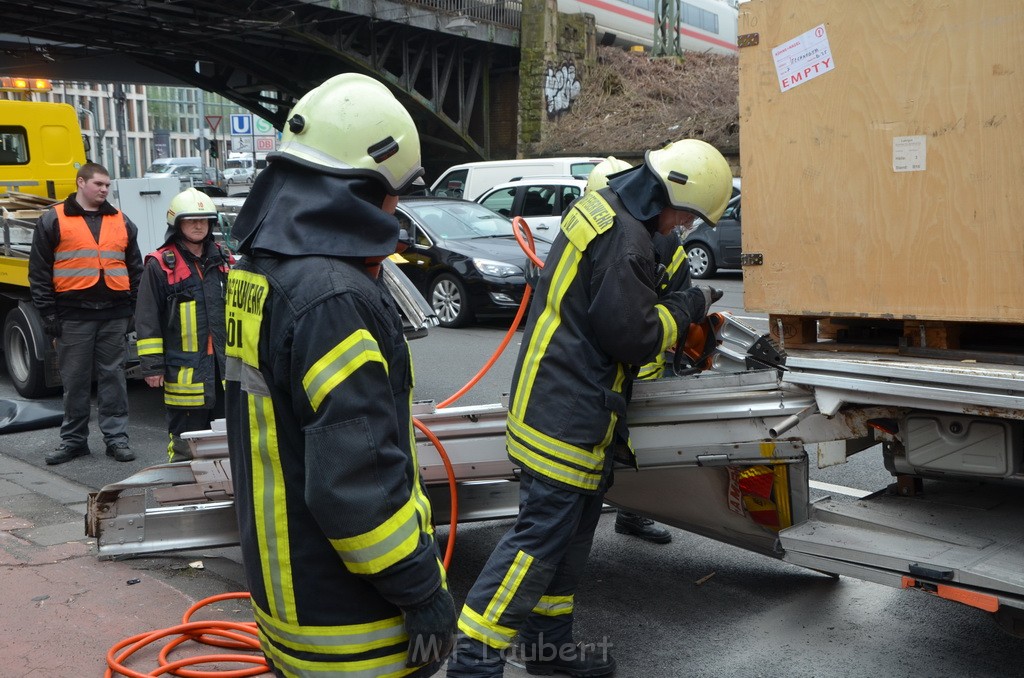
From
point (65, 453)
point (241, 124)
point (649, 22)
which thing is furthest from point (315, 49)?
point (65, 453)

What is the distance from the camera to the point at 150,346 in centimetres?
566

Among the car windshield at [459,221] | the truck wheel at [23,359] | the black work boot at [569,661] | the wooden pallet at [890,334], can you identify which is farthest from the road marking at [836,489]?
the car windshield at [459,221]

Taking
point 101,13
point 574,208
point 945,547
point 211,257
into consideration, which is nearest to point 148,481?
point 211,257

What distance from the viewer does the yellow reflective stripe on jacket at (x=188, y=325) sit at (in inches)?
224

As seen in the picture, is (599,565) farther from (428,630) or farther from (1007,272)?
(428,630)

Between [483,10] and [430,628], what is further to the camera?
[483,10]

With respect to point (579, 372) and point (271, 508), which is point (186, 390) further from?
point (271, 508)

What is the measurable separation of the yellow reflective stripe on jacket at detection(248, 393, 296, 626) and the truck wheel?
712cm

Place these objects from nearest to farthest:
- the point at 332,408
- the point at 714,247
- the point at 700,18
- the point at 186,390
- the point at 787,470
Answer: the point at 332,408 → the point at 787,470 → the point at 186,390 → the point at 714,247 → the point at 700,18

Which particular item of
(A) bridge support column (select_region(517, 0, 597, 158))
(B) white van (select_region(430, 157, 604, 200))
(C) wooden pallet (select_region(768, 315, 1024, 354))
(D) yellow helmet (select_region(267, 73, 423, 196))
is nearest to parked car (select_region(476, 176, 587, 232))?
(B) white van (select_region(430, 157, 604, 200))

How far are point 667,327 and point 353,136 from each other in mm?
1592

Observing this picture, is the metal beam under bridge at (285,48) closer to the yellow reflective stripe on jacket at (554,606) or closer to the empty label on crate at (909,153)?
the yellow reflective stripe on jacket at (554,606)

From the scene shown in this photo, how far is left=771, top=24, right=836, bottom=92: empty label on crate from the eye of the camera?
10.9 feet

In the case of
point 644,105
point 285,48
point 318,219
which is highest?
point 285,48
